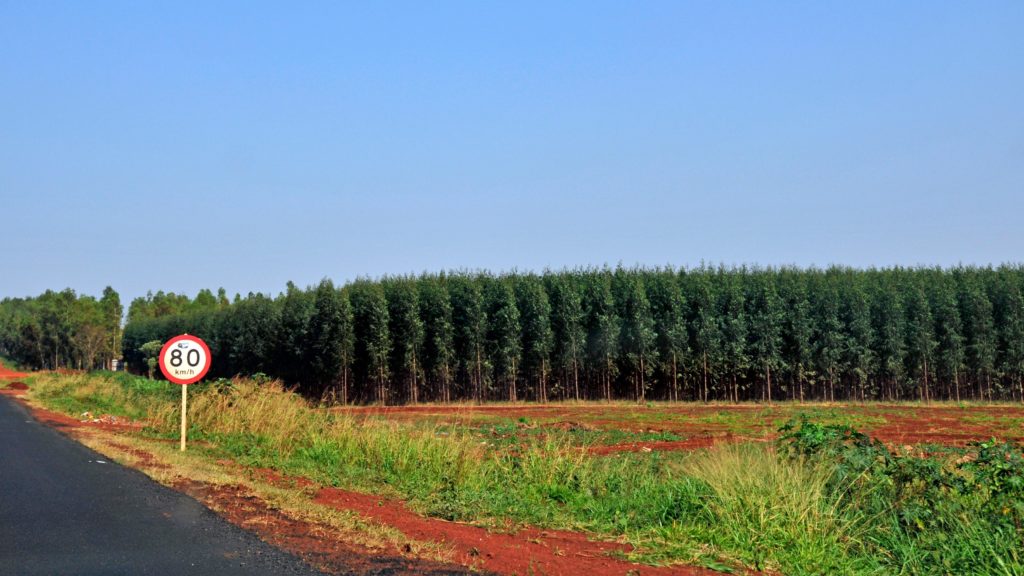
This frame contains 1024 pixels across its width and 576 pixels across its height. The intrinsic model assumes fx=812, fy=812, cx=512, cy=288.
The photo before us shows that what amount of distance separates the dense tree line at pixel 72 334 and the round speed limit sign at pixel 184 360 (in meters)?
96.9

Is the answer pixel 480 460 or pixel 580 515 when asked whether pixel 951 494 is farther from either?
pixel 480 460

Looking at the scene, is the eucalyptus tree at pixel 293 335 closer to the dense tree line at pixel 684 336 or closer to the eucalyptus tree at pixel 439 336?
the dense tree line at pixel 684 336

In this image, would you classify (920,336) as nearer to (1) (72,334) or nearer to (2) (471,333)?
(2) (471,333)

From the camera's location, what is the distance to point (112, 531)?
873 centimetres

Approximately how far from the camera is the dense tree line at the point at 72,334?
348 feet

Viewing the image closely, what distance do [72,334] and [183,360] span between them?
10268 centimetres

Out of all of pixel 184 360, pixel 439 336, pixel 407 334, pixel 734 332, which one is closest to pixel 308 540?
pixel 184 360

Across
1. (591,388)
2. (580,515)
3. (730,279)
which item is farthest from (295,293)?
(580,515)

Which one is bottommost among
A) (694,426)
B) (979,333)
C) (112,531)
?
(694,426)

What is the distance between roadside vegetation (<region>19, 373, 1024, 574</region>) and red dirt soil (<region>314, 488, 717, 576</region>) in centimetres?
35

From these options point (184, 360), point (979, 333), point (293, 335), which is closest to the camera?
point (184, 360)

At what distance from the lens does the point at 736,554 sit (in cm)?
877

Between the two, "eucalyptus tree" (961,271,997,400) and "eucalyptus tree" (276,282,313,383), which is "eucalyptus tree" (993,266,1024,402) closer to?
"eucalyptus tree" (961,271,997,400)

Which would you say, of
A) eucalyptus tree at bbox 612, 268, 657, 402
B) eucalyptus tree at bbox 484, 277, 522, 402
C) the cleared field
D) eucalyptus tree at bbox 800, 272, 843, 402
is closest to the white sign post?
the cleared field
